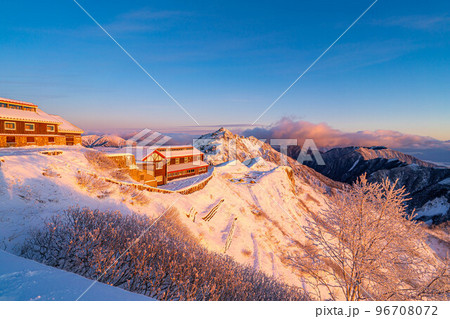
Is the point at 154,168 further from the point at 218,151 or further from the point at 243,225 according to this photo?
the point at 218,151

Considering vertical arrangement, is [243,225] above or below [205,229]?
below

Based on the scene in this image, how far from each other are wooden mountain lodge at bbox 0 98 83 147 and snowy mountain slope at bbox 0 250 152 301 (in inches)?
1010

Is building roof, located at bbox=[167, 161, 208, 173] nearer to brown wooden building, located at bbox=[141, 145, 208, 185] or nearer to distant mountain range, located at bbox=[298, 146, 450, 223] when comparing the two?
brown wooden building, located at bbox=[141, 145, 208, 185]

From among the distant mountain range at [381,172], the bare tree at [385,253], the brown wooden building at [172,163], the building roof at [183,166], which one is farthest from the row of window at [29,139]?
Result: the bare tree at [385,253]

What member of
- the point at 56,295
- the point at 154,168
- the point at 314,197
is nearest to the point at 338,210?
the point at 56,295

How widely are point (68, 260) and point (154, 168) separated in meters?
21.5

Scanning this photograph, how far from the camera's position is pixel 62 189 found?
1018 cm

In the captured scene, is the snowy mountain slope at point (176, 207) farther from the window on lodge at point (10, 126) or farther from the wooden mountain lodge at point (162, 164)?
the window on lodge at point (10, 126)

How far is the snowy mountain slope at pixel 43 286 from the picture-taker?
2.74m

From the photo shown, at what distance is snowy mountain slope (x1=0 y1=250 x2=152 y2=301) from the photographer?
274 cm

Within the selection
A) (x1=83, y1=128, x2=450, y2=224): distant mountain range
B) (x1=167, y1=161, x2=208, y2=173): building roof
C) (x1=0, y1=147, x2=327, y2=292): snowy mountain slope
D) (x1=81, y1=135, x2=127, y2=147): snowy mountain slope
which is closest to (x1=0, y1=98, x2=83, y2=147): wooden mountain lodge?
(x1=0, y1=147, x2=327, y2=292): snowy mountain slope

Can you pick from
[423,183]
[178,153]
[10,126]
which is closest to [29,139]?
[10,126]

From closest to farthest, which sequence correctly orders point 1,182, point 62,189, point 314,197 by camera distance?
point 1,182
point 62,189
point 314,197

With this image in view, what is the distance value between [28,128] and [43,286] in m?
28.1
